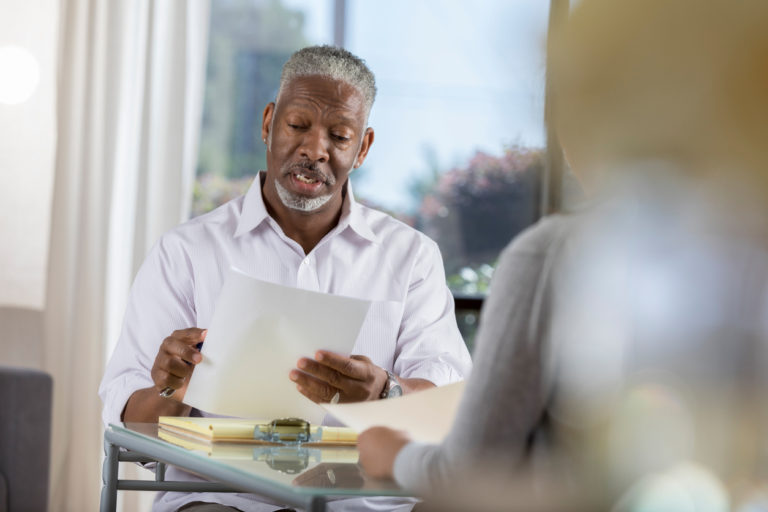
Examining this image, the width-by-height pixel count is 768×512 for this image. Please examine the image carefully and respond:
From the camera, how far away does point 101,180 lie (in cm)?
345

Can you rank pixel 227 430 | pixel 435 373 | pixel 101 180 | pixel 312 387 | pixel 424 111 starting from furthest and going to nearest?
1. pixel 424 111
2. pixel 101 180
3. pixel 435 373
4. pixel 312 387
5. pixel 227 430

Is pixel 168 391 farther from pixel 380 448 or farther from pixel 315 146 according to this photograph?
pixel 315 146

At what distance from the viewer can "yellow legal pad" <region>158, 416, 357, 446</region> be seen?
1.25 m

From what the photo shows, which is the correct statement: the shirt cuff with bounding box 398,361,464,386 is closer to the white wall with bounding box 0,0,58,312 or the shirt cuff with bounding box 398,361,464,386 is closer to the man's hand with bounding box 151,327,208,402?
the man's hand with bounding box 151,327,208,402

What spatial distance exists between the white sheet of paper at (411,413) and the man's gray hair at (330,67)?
1082mm

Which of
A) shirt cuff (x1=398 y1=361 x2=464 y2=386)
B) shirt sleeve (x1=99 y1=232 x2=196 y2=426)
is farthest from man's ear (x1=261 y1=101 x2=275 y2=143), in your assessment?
shirt cuff (x1=398 y1=361 x2=464 y2=386)

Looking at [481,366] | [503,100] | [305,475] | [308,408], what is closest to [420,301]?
[308,408]

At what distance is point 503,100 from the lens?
4.02 meters

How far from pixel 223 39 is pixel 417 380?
2.47 m

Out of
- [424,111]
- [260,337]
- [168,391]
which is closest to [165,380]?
[168,391]

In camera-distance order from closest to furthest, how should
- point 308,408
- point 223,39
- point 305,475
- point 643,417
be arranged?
point 643,417 < point 305,475 < point 308,408 < point 223,39

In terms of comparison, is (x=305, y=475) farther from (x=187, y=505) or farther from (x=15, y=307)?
(x=15, y=307)

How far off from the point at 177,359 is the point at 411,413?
0.49m

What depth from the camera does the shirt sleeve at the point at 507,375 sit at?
773 millimetres
